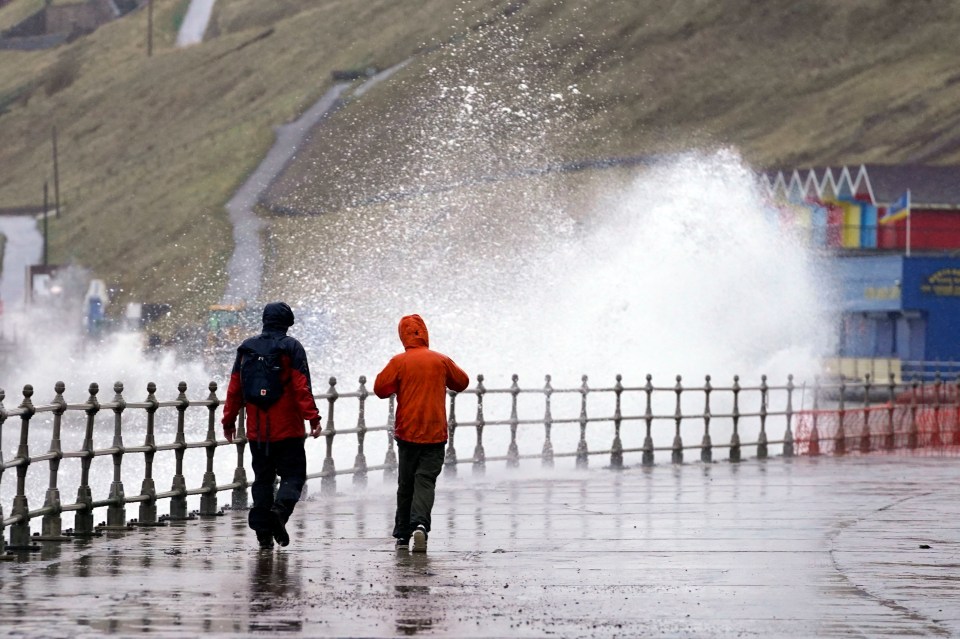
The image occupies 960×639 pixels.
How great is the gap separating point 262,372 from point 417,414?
1309 mm

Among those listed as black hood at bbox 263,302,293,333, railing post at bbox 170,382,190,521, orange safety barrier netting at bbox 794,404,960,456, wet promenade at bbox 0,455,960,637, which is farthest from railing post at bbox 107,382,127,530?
orange safety barrier netting at bbox 794,404,960,456

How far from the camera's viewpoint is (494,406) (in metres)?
51.9

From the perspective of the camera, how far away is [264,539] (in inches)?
570

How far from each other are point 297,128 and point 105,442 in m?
126

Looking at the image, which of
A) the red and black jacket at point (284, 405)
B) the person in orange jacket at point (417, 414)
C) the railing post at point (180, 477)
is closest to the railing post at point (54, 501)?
the red and black jacket at point (284, 405)

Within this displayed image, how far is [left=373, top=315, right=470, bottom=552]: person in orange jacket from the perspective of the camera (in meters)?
14.8

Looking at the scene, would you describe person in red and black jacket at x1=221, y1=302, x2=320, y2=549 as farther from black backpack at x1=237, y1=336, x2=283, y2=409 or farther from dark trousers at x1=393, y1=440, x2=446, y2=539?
dark trousers at x1=393, y1=440, x2=446, y2=539

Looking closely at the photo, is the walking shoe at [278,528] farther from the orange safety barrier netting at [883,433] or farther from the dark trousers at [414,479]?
the orange safety barrier netting at [883,433]

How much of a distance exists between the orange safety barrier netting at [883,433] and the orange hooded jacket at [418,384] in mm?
18466

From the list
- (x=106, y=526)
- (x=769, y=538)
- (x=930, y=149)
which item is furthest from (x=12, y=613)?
(x=930, y=149)

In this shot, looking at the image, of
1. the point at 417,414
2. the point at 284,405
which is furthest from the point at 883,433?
the point at 284,405

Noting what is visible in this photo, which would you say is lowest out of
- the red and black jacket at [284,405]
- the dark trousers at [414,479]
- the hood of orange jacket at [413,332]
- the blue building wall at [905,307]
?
the dark trousers at [414,479]

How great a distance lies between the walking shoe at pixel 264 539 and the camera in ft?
47.5

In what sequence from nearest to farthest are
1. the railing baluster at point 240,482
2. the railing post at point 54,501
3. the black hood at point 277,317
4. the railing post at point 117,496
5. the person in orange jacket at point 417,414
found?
the black hood at point 277,317
the person in orange jacket at point 417,414
the railing post at point 54,501
the railing post at point 117,496
the railing baluster at point 240,482
